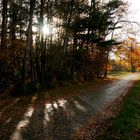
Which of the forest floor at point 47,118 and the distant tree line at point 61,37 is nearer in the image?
the forest floor at point 47,118

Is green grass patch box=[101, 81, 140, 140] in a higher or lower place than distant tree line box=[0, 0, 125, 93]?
lower

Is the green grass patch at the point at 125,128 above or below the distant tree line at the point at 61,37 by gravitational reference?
below

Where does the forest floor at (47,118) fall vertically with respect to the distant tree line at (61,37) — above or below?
below

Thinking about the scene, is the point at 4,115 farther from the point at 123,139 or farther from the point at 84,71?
Answer: the point at 84,71

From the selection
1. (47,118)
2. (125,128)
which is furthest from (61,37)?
(125,128)

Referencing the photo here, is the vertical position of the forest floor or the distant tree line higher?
the distant tree line

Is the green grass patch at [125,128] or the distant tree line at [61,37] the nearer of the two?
the green grass patch at [125,128]

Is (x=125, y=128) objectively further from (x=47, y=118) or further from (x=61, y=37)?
(x=61, y=37)

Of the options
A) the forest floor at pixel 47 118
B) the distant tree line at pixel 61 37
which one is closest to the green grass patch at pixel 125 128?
the forest floor at pixel 47 118

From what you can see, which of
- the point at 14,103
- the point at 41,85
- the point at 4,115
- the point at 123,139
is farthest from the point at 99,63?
the point at 123,139

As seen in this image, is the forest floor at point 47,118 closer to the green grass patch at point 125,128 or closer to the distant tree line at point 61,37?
the green grass patch at point 125,128

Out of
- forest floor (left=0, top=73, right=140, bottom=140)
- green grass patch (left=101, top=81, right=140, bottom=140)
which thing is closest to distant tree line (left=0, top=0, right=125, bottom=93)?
forest floor (left=0, top=73, right=140, bottom=140)

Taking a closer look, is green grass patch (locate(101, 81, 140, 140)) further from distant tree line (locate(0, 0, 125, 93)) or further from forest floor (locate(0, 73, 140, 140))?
distant tree line (locate(0, 0, 125, 93))

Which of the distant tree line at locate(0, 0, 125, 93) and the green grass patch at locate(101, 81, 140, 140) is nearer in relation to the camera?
the green grass patch at locate(101, 81, 140, 140)
